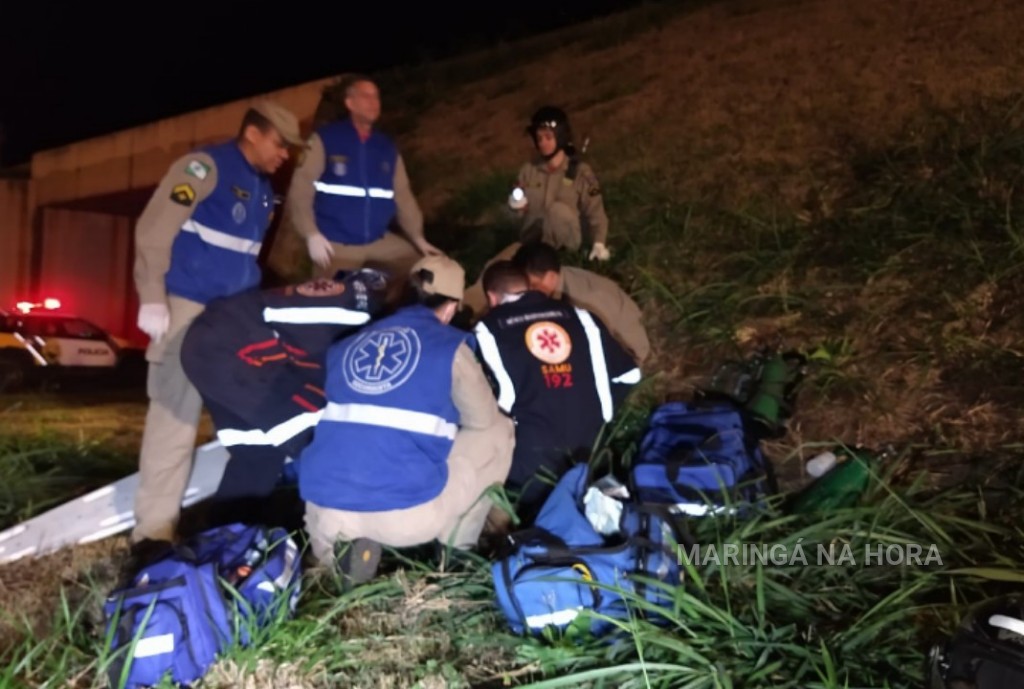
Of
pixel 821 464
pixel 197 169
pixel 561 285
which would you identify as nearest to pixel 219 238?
pixel 197 169

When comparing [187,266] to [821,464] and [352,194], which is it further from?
[821,464]

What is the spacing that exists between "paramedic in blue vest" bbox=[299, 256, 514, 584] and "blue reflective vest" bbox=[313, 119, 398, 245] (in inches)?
59.2

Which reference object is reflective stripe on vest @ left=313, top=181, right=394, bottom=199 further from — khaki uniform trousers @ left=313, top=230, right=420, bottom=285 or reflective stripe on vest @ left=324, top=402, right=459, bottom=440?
reflective stripe on vest @ left=324, top=402, right=459, bottom=440

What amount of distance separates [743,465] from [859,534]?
24.9 inches

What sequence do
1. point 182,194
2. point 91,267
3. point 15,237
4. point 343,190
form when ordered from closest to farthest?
point 182,194
point 343,190
point 15,237
point 91,267

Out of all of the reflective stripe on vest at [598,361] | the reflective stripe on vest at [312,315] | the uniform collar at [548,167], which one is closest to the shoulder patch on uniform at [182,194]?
the reflective stripe on vest at [312,315]

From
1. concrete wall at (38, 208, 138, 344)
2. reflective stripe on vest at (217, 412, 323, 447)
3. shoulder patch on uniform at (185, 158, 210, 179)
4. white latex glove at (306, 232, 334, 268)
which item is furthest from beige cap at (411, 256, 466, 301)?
concrete wall at (38, 208, 138, 344)

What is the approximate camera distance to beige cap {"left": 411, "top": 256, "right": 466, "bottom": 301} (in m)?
3.68

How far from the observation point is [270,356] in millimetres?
3615

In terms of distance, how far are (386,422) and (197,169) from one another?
52.9 inches

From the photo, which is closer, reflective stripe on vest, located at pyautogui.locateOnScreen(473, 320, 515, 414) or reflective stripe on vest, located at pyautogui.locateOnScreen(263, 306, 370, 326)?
reflective stripe on vest, located at pyautogui.locateOnScreen(263, 306, 370, 326)

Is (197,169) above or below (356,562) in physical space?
above

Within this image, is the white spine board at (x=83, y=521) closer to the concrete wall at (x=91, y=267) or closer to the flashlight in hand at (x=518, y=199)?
the flashlight in hand at (x=518, y=199)

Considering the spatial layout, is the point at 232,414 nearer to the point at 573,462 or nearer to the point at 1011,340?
the point at 573,462
